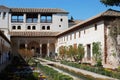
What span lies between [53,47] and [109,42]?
118 ft

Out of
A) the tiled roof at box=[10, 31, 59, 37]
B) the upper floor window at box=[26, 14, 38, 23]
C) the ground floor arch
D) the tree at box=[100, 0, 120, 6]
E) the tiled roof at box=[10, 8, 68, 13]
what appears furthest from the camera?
the upper floor window at box=[26, 14, 38, 23]

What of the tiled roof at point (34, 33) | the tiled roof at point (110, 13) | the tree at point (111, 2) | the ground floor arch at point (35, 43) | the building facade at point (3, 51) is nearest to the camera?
the building facade at point (3, 51)

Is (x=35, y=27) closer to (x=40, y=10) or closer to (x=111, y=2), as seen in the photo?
(x=40, y=10)

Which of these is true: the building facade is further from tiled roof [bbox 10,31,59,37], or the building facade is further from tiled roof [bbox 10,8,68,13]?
tiled roof [bbox 10,8,68,13]

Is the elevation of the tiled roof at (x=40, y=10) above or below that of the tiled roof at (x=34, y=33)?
above

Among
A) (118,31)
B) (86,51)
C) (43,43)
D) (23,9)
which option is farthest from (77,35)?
(23,9)

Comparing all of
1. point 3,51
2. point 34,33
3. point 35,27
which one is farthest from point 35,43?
point 3,51

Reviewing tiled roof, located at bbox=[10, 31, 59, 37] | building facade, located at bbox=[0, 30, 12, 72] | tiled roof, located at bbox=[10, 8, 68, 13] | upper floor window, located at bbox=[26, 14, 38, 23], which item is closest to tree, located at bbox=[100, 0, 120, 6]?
building facade, located at bbox=[0, 30, 12, 72]

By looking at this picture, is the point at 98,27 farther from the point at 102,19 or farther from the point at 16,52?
the point at 16,52

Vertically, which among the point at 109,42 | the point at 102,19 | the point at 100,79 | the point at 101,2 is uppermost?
the point at 101,2

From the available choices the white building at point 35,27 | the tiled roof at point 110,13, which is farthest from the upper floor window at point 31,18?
the tiled roof at point 110,13

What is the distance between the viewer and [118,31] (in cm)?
2594

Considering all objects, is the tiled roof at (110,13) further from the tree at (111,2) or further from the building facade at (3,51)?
the building facade at (3,51)

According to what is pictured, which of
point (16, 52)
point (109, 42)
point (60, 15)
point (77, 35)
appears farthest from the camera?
point (60, 15)
